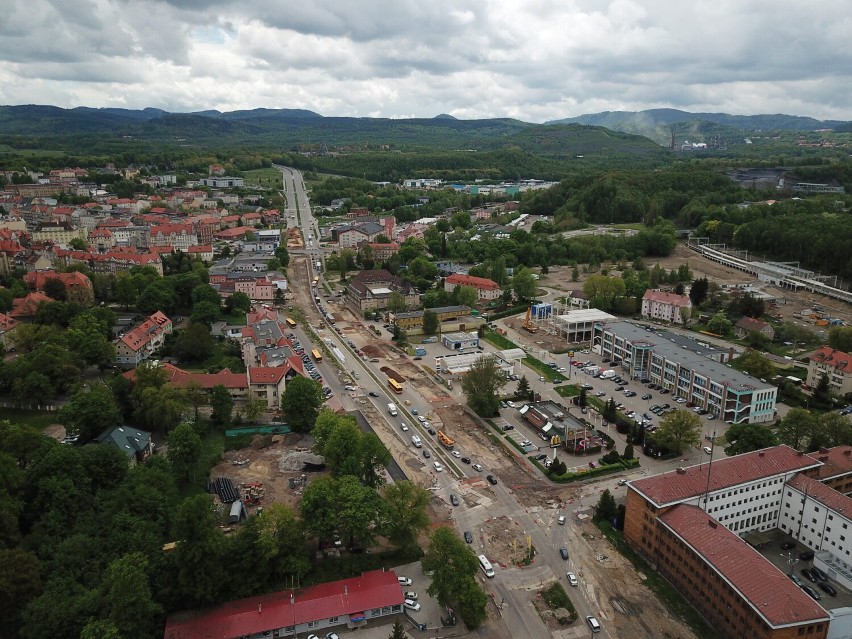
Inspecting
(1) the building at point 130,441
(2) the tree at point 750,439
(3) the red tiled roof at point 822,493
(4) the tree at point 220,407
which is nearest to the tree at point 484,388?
(2) the tree at point 750,439

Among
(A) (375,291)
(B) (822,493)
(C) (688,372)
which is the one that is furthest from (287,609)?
(A) (375,291)

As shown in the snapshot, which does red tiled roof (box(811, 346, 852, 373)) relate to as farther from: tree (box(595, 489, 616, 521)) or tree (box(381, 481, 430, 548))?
tree (box(381, 481, 430, 548))

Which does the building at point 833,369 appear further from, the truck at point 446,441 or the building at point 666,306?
the truck at point 446,441

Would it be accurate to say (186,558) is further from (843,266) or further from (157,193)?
(157,193)

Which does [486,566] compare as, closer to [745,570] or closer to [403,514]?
[403,514]

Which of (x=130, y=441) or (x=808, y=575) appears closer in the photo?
(x=808, y=575)

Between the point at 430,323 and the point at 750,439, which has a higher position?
the point at 750,439
